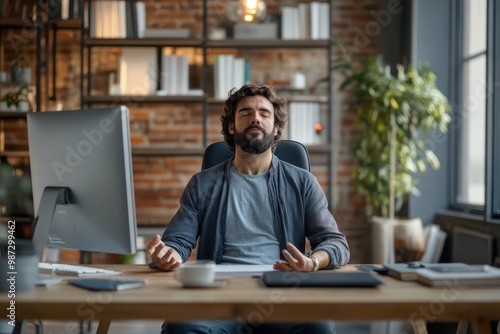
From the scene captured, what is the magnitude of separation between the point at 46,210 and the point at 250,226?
0.78 m

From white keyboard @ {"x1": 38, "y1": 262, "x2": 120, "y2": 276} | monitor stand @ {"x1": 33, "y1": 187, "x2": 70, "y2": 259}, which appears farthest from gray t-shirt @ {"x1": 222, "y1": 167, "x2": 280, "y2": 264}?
monitor stand @ {"x1": 33, "y1": 187, "x2": 70, "y2": 259}

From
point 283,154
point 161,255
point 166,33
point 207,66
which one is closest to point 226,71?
point 207,66

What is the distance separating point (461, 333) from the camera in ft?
6.31

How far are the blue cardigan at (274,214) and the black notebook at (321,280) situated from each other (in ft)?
1.82

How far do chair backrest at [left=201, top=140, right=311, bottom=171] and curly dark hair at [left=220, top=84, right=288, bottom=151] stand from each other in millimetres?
30

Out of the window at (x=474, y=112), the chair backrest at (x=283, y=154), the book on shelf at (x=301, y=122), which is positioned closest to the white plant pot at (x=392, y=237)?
the window at (x=474, y=112)

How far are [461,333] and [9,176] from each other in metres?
3.66

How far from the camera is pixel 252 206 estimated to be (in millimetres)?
2447

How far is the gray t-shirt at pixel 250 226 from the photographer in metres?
2.37

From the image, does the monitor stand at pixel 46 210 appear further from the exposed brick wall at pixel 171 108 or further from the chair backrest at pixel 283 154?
the exposed brick wall at pixel 171 108

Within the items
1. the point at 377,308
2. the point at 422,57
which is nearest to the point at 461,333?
the point at 377,308

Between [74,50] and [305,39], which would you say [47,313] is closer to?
[305,39]

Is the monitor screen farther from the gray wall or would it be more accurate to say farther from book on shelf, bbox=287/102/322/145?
the gray wall

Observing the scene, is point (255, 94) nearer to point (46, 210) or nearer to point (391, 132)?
point (46, 210)
